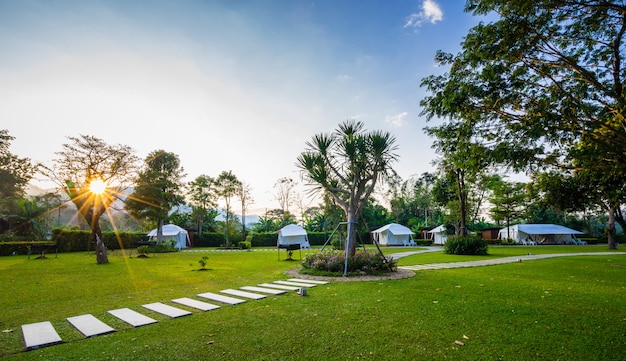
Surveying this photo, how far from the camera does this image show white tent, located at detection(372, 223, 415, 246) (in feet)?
123

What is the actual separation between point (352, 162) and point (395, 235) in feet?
101

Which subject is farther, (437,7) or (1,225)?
(1,225)

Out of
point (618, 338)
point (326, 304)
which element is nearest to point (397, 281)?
point (326, 304)

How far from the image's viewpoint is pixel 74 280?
876cm

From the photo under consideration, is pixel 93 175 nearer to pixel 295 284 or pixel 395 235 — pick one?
pixel 295 284

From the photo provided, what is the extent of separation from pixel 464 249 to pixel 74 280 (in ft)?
60.2

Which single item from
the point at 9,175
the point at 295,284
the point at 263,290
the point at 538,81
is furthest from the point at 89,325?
the point at 9,175

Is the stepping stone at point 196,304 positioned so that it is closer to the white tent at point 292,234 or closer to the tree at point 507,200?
the white tent at point 292,234

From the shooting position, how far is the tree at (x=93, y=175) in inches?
541

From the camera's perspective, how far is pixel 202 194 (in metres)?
36.5

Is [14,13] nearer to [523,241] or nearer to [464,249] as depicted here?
[464,249]

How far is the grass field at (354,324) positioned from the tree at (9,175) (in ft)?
97.7

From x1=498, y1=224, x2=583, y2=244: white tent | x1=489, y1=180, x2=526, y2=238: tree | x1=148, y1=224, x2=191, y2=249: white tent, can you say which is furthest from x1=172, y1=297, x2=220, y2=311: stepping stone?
x1=498, y1=224, x2=583, y2=244: white tent

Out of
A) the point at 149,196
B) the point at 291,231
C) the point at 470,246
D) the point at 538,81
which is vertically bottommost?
the point at 470,246
